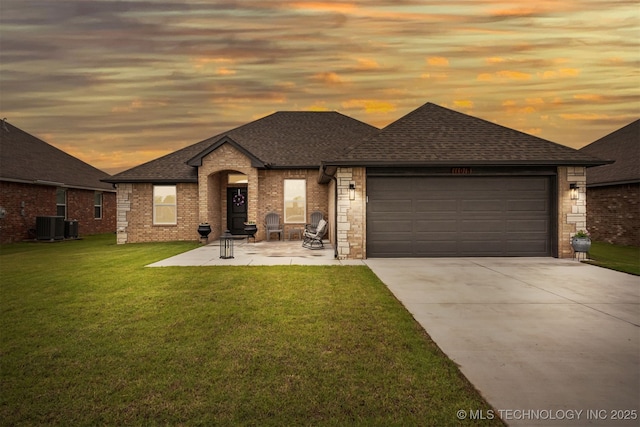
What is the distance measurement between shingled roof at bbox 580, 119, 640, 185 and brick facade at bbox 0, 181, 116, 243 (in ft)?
97.0

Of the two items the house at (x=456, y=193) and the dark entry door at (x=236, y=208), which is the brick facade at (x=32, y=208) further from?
the house at (x=456, y=193)

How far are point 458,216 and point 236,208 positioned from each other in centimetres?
1221

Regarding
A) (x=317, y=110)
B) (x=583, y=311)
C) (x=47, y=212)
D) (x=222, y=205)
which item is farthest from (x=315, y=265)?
(x=47, y=212)

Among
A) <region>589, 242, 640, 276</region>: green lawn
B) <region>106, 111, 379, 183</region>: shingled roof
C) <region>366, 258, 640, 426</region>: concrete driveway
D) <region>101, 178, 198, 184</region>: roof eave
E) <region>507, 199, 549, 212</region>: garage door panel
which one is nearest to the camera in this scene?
<region>366, 258, 640, 426</region>: concrete driveway

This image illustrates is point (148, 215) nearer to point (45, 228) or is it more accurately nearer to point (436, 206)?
point (45, 228)

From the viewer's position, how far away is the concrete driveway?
3.08 metres

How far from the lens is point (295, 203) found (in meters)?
18.3

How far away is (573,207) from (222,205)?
52.1ft

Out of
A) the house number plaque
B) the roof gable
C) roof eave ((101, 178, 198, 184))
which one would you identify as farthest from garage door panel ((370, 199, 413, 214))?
roof eave ((101, 178, 198, 184))

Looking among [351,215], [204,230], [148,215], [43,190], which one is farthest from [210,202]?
[43,190]

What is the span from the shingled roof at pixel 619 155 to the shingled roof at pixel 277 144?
1206 centimetres

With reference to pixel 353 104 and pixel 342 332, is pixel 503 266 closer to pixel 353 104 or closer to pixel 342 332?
pixel 342 332

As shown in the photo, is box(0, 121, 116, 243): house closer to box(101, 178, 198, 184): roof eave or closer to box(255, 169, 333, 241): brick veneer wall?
box(101, 178, 198, 184): roof eave

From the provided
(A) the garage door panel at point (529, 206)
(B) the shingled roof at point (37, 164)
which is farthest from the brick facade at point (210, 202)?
(A) the garage door panel at point (529, 206)
